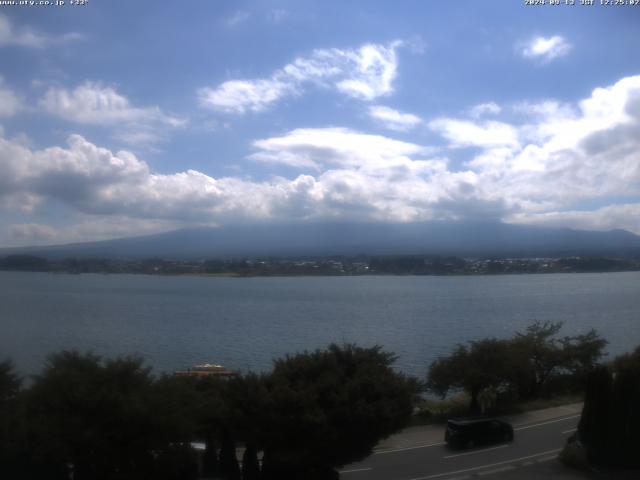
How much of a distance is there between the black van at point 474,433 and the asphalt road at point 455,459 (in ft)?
0.60

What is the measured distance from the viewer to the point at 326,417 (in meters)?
10.2

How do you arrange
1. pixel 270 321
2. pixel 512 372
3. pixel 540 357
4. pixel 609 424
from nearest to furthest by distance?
pixel 609 424 < pixel 512 372 < pixel 540 357 < pixel 270 321

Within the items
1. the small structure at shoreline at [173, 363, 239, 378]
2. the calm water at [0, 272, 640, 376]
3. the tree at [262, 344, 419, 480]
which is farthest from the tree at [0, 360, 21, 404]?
the calm water at [0, 272, 640, 376]

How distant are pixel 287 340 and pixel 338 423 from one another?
83.1 feet

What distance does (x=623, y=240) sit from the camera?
198250 millimetres

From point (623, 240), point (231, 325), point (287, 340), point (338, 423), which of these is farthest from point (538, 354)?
point (623, 240)

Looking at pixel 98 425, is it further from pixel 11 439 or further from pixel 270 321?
pixel 270 321

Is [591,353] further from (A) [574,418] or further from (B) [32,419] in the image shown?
(B) [32,419]

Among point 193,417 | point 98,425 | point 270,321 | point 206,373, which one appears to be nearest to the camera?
point 98,425

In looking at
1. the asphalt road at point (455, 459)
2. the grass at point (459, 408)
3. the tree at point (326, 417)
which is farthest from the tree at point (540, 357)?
the tree at point (326, 417)

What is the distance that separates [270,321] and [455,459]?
3173 centimetres

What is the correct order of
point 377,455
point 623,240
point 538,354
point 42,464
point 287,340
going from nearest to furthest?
1. point 42,464
2. point 377,455
3. point 538,354
4. point 287,340
5. point 623,240

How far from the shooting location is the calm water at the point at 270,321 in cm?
3145

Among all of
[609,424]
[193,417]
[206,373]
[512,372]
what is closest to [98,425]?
[193,417]
